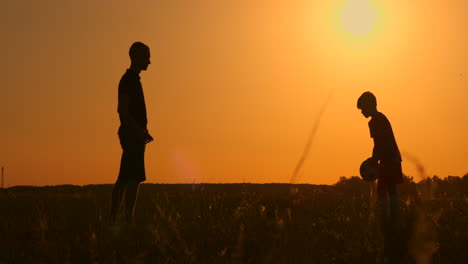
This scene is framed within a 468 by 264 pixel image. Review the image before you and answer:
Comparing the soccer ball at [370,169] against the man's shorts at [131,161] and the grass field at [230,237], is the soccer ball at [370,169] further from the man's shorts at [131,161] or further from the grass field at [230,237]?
the man's shorts at [131,161]

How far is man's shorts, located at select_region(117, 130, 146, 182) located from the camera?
A: 7.71 metres

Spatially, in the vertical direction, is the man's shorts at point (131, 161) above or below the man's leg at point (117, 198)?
above

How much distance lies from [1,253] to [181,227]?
1.94 m

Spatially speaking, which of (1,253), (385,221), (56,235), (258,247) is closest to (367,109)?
(385,221)

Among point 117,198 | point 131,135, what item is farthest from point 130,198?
point 131,135

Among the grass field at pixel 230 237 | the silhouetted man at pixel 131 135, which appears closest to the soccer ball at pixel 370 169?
the grass field at pixel 230 237

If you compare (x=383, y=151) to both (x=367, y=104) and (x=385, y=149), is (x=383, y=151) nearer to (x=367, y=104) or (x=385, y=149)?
(x=385, y=149)

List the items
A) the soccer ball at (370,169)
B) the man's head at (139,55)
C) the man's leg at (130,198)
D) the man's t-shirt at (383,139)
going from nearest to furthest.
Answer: the man's leg at (130,198), the man's head at (139,55), the man's t-shirt at (383,139), the soccer ball at (370,169)

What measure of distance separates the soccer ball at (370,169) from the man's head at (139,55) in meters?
3.11

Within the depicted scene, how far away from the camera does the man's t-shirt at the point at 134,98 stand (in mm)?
7871

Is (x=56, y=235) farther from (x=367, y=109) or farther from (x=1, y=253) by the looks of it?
(x=367, y=109)

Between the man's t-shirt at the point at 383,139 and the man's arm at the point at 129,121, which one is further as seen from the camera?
the man's t-shirt at the point at 383,139

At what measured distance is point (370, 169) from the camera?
915 centimetres

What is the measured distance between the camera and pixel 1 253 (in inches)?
223
